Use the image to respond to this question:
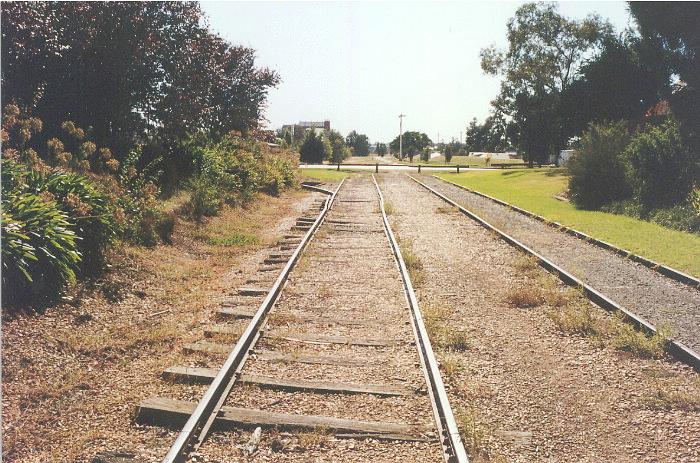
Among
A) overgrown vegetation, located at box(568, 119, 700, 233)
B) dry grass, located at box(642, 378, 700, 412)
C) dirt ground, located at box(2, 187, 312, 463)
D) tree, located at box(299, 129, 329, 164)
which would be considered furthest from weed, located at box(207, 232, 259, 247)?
tree, located at box(299, 129, 329, 164)

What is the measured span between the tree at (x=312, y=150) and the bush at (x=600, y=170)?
52.3 m

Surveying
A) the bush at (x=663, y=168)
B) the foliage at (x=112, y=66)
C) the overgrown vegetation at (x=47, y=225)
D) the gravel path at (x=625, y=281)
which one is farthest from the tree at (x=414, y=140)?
the overgrown vegetation at (x=47, y=225)

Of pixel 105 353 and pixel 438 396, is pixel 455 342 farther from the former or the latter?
pixel 105 353

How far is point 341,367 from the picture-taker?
18.4 ft

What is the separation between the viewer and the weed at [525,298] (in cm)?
809

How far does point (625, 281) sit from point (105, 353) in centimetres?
799

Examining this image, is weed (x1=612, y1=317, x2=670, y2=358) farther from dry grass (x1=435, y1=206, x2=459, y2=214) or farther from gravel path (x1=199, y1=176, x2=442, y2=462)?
dry grass (x1=435, y1=206, x2=459, y2=214)

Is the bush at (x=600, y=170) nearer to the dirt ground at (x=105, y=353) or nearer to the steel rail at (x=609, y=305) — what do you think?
the steel rail at (x=609, y=305)

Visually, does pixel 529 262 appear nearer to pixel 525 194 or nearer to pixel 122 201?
pixel 122 201

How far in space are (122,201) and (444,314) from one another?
6.04 m

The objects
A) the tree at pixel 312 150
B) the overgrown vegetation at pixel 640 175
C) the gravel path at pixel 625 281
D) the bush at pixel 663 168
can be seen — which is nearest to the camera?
the gravel path at pixel 625 281

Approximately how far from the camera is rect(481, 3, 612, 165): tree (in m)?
49.6

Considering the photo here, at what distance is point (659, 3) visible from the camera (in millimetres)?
25172

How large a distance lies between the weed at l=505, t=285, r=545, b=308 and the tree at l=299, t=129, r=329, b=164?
64.0 m
